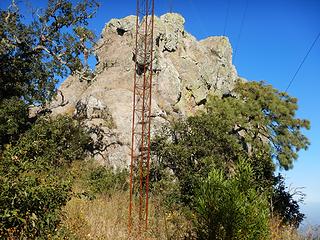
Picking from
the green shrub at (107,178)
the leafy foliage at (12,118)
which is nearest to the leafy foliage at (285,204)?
the green shrub at (107,178)

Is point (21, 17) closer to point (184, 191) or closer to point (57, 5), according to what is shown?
point (57, 5)

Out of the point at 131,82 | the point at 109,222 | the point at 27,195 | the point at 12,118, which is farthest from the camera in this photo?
the point at 131,82

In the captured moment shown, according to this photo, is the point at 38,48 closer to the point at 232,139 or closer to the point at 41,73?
the point at 41,73

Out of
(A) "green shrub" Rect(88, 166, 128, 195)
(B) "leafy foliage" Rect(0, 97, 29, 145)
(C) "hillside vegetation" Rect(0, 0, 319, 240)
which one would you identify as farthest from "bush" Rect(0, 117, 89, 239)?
(B) "leafy foliage" Rect(0, 97, 29, 145)

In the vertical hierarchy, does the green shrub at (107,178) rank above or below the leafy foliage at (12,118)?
below

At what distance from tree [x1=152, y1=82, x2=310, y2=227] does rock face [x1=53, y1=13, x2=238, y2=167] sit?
9.53ft

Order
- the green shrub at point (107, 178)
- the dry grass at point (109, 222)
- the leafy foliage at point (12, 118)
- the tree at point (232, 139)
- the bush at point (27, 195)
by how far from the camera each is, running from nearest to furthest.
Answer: the bush at point (27, 195) → the dry grass at point (109, 222) → the green shrub at point (107, 178) → the tree at point (232, 139) → the leafy foliage at point (12, 118)

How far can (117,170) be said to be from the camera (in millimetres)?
19453

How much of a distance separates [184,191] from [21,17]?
523 inches

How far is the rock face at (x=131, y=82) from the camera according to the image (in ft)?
74.5

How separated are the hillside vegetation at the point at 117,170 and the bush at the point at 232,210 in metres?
0.02

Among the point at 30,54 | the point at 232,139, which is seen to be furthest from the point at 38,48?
the point at 232,139

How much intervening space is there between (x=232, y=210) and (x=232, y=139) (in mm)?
15081

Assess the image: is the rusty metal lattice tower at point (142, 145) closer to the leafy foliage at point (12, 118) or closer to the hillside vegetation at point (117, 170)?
the hillside vegetation at point (117, 170)
